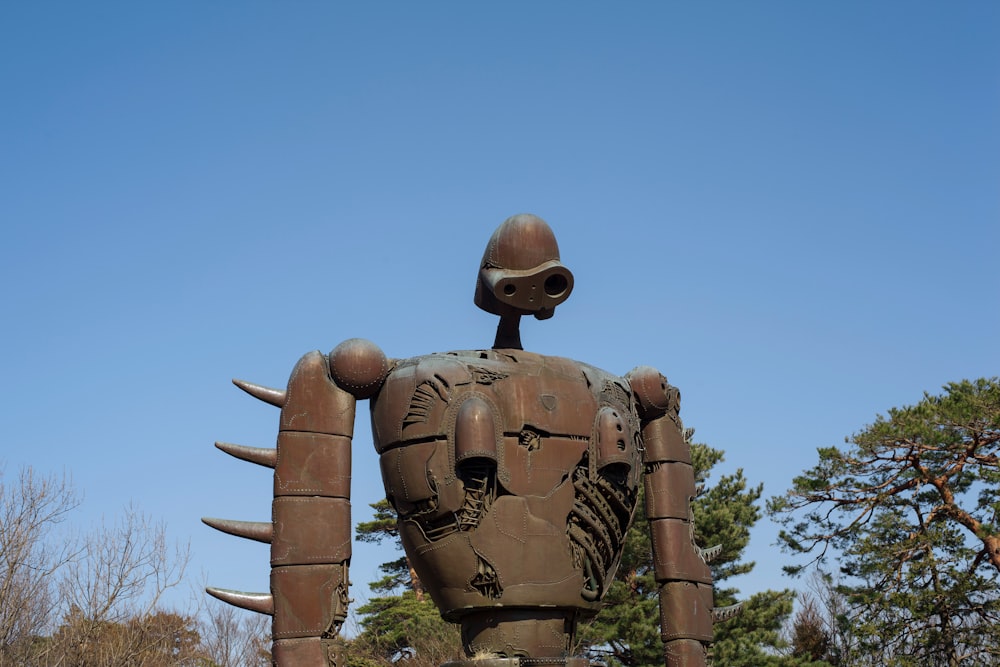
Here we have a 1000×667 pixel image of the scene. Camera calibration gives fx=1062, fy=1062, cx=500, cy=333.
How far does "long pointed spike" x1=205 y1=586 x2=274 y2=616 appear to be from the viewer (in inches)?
294

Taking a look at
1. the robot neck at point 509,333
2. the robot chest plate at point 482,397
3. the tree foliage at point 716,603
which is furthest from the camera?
the tree foliage at point 716,603

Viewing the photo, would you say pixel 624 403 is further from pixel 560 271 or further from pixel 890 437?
pixel 890 437

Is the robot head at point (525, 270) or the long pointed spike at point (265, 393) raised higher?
the robot head at point (525, 270)

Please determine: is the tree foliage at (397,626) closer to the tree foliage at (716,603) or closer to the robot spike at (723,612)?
the tree foliage at (716,603)

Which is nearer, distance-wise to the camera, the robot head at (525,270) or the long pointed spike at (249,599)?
the long pointed spike at (249,599)

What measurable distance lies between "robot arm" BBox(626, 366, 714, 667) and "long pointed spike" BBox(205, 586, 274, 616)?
3253 millimetres

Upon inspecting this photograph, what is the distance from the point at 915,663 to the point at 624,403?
10591 millimetres

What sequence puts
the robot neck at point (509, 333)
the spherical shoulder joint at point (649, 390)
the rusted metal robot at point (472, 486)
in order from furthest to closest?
the spherical shoulder joint at point (649, 390) → the robot neck at point (509, 333) → the rusted metal robot at point (472, 486)

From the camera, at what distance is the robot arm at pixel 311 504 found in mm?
7391

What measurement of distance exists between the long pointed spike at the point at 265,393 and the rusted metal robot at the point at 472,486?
0.05 feet

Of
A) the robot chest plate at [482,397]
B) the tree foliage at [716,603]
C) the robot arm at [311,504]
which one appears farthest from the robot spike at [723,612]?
the tree foliage at [716,603]

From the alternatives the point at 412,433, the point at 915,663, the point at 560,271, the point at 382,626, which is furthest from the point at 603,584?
the point at 382,626

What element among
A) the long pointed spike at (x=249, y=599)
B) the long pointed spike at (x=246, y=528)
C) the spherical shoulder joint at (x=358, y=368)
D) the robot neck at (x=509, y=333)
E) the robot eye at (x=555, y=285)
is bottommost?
the long pointed spike at (x=249, y=599)

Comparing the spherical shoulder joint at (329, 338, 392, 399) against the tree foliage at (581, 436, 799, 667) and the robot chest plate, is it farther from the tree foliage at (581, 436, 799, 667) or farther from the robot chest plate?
the tree foliage at (581, 436, 799, 667)
